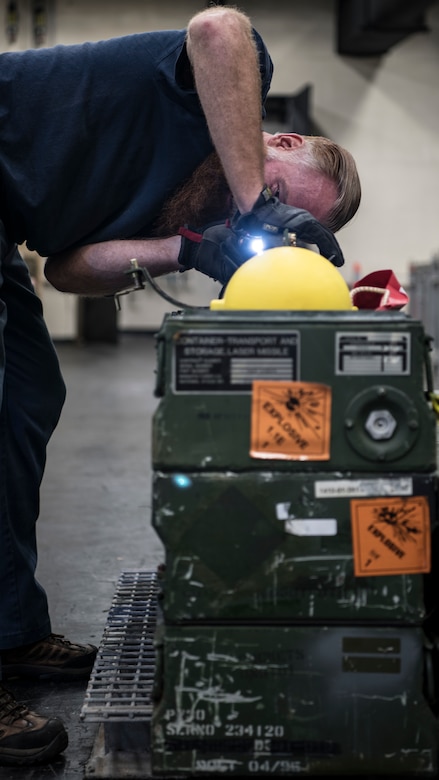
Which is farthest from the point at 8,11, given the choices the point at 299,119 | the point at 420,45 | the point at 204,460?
the point at 204,460

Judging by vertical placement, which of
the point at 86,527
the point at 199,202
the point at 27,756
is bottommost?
the point at 86,527

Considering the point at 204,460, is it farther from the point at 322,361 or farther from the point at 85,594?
the point at 85,594

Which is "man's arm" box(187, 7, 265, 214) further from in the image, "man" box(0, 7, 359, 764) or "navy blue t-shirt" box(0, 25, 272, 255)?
"navy blue t-shirt" box(0, 25, 272, 255)

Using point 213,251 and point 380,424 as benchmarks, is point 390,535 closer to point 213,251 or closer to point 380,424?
point 380,424

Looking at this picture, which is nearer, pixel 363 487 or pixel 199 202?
pixel 363 487

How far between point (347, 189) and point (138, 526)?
1.66 meters

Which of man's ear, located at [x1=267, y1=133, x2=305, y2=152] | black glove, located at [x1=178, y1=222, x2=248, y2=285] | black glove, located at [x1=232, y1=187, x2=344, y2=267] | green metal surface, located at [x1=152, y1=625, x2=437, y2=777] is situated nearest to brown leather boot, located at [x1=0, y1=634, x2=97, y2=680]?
green metal surface, located at [x1=152, y1=625, x2=437, y2=777]

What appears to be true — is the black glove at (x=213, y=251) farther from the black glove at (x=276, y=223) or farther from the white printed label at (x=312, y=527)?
the white printed label at (x=312, y=527)

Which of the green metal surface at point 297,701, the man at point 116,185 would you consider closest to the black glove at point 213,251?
the man at point 116,185

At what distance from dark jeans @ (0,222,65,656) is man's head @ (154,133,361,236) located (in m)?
0.33

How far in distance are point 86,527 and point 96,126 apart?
1694mm

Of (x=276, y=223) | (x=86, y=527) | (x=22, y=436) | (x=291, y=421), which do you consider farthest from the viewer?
(x=86, y=527)

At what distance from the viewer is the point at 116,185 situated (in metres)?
1.60

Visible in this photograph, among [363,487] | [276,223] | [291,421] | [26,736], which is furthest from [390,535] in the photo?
[26,736]
